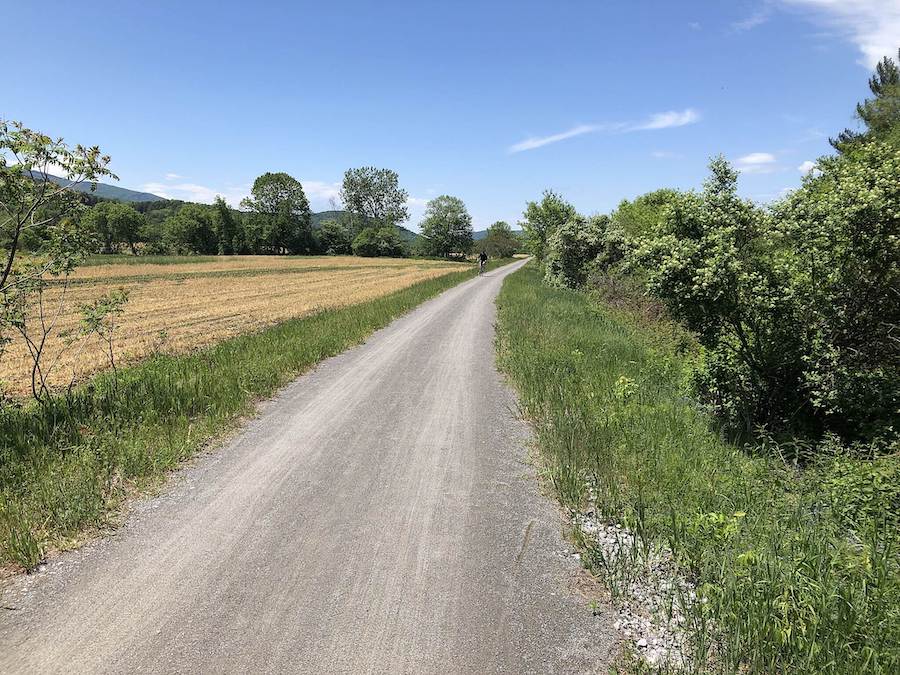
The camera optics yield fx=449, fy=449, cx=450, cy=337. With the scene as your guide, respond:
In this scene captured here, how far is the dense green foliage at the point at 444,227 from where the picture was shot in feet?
365

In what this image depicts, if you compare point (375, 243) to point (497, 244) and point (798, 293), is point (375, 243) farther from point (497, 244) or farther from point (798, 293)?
point (798, 293)

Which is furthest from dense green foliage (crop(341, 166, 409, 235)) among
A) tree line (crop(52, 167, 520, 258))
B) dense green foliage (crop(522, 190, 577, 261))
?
dense green foliage (crop(522, 190, 577, 261))

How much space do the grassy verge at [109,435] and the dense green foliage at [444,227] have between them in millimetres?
103927

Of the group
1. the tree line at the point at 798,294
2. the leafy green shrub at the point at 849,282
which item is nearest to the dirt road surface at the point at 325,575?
the tree line at the point at 798,294

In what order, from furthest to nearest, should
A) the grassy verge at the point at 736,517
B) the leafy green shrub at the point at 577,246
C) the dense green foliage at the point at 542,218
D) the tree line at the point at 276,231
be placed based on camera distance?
the tree line at the point at 276,231 → the dense green foliage at the point at 542,218 → the leafy green shrub at the point at 577,246 → the grassy verge at the point at 736,517

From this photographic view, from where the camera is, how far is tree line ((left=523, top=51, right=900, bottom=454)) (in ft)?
22.4

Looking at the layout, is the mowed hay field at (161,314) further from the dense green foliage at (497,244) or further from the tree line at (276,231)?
the dense green foliage at (497,244)

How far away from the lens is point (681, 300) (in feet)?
26.2

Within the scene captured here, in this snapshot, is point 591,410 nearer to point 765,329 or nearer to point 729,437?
point 729,437

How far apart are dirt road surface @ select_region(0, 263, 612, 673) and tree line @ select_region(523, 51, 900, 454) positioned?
445 cm

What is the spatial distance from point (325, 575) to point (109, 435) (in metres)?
4.22

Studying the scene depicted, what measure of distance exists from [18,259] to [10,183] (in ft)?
4.59

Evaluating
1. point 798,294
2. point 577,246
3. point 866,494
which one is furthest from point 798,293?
point 577,246

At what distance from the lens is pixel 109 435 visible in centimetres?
600
